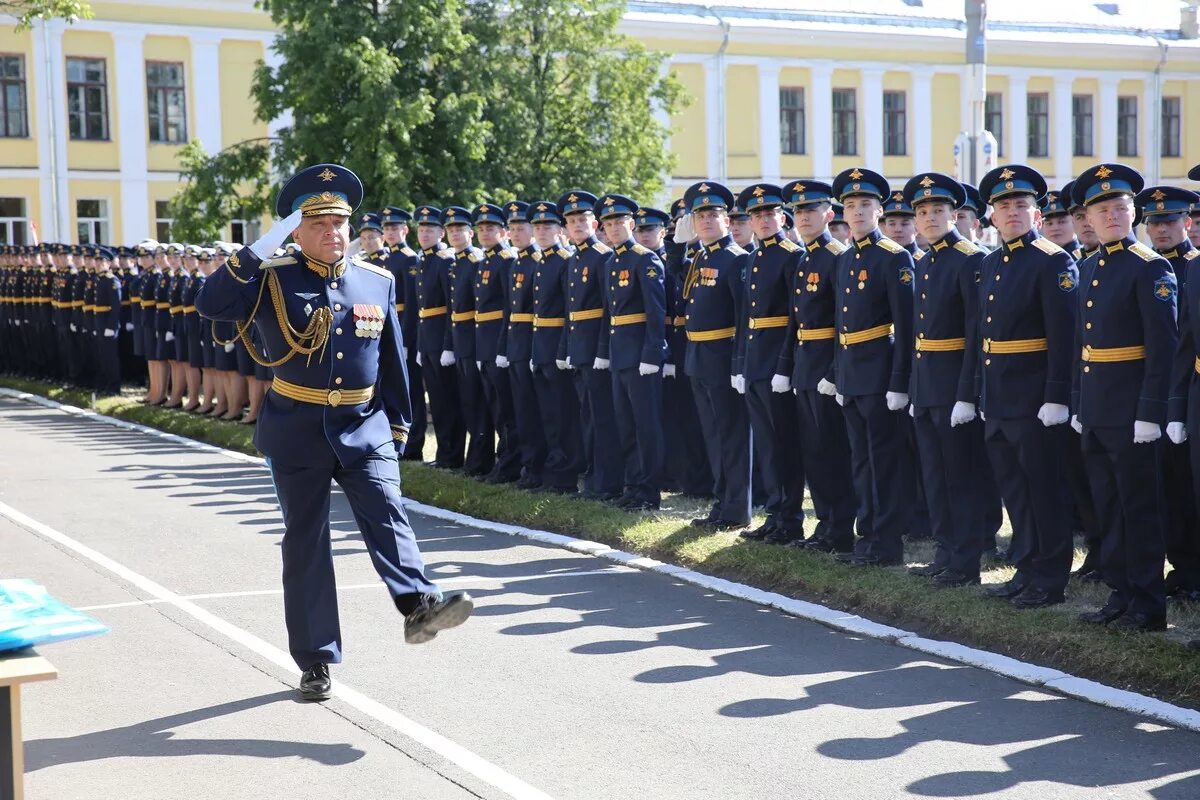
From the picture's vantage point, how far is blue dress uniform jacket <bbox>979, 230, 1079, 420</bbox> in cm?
773

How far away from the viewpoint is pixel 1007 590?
793 centimetres

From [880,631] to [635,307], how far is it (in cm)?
422

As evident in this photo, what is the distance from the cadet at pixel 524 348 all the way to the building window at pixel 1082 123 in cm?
3749

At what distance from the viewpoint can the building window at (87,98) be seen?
122 ft

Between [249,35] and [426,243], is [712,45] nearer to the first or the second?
[249,35]

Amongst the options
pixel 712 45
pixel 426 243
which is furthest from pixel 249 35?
pixel 426 243

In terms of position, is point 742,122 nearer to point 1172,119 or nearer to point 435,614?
point 1172,119

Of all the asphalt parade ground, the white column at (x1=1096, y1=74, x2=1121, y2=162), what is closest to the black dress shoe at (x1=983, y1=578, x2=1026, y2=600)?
the asphalt parade ground

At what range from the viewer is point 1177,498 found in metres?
8.21

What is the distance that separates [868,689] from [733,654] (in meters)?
0.80

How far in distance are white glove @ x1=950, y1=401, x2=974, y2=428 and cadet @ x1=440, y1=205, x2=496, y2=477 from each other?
5.70m

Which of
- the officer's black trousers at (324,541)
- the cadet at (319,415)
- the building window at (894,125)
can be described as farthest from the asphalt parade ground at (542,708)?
the building window at (894,125)

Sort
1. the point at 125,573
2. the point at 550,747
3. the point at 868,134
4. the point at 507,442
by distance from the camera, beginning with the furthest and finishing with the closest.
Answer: the point at 868,134
the point at 507,442
the point at 125,573
the point at 550,747

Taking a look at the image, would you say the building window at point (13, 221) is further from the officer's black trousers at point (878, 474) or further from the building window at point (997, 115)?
the officer's black trousers at point (878, 474)
